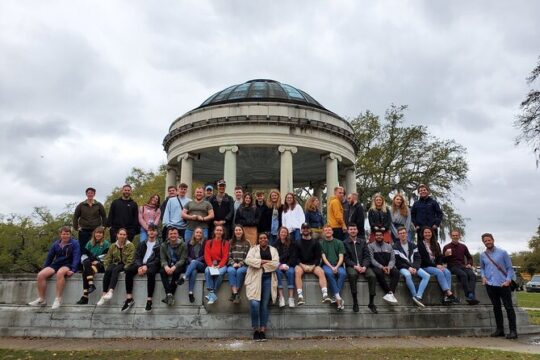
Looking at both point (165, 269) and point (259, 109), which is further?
point (259, 109)

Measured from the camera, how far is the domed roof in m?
26.5

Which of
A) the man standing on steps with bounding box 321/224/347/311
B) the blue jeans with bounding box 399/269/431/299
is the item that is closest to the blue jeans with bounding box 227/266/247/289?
the man standing on steps with bounding box 321/224/347/311

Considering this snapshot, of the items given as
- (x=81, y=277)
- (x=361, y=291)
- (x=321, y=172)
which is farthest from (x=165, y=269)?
(x=321, y=172)

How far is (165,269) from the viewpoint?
9492 millimetres

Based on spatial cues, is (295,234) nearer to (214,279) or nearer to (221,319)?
(214,279)

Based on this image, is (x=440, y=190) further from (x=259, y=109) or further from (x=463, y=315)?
(x=463, y=315)

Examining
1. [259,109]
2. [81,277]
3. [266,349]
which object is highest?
Answer: [259,109]

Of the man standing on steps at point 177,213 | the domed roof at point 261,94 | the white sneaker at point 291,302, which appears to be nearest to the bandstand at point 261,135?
the domed roof at point 261,94

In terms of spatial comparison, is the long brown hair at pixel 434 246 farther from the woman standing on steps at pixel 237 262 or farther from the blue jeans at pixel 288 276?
the woman standing on steps at pixel 237 262

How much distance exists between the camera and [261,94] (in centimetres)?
2742

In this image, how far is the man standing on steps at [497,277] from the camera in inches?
376

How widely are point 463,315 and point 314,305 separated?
3518 mm

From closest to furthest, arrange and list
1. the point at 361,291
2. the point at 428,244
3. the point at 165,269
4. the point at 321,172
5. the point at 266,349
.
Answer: the point at 266,349, the point at 165,269, the point at 361,291, the point at 428,244, the point at 321,172

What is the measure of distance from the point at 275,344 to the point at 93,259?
494 cm
